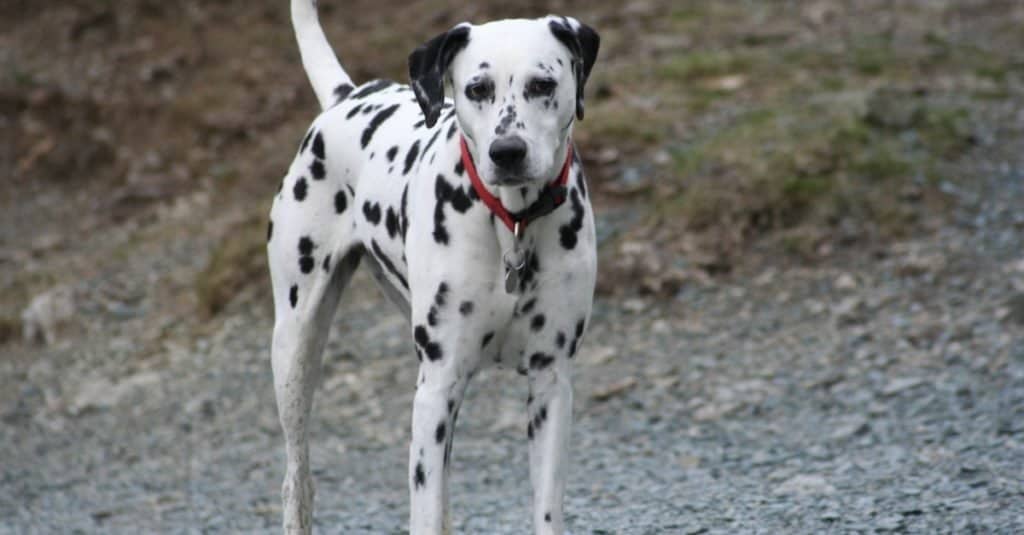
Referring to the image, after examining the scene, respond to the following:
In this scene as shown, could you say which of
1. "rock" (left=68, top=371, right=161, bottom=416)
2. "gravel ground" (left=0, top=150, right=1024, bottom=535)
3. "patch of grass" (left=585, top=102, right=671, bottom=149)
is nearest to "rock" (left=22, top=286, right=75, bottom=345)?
"gravel ground" (left=0, top=150, right=1024, bottom=535)

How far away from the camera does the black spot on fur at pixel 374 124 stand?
607 centimetres

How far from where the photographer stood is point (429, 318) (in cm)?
511

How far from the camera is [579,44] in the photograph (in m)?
4.94

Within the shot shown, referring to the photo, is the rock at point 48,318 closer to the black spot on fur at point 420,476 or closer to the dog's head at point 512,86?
the black spot on fur at point 420,476

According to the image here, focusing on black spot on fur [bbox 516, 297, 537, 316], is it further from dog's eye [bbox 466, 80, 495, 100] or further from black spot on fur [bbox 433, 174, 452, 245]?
dog's eye [bbox 466, 80, 495, 100]

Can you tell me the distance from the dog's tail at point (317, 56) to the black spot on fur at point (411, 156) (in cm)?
112

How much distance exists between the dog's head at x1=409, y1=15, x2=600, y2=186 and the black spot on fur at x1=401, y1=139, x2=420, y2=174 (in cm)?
61

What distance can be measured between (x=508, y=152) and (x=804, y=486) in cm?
303

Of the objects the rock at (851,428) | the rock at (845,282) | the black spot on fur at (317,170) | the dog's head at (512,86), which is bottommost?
the rock at (851,428)

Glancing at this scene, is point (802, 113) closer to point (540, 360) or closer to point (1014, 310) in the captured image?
point (1014, 310)

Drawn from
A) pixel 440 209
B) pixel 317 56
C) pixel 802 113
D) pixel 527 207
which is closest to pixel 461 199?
pixel 440 209

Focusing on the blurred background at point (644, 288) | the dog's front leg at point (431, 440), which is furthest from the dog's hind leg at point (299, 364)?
the dog's front leg at point (431, 440)

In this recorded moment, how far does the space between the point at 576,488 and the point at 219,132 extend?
763cm

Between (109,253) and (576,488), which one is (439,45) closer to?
(576,488)
